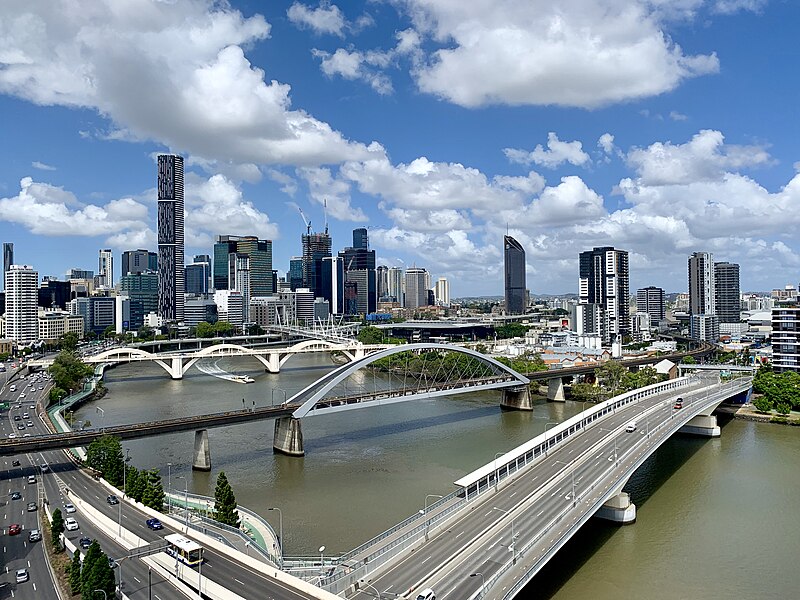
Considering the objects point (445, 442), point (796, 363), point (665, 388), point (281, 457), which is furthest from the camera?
point (796, 363)

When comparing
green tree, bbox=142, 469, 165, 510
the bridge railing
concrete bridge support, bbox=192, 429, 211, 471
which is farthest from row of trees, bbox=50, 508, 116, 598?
concrete bridge support, bbox=192, 429, 211, 471

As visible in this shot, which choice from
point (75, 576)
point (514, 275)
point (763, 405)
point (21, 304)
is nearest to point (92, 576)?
point (75, 576)

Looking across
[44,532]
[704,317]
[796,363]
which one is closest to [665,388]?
[796,363]

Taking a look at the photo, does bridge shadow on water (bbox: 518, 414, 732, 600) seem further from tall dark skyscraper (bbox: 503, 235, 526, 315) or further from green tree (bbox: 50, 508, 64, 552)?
tall dark skyscraper (bbox: 503, 235, 526, 315)

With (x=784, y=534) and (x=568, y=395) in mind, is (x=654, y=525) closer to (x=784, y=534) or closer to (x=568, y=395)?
(x=784, y=534)

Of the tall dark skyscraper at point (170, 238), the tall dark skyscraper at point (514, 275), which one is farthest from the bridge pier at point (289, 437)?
the tall dark skyscraper at point (514, 275)
